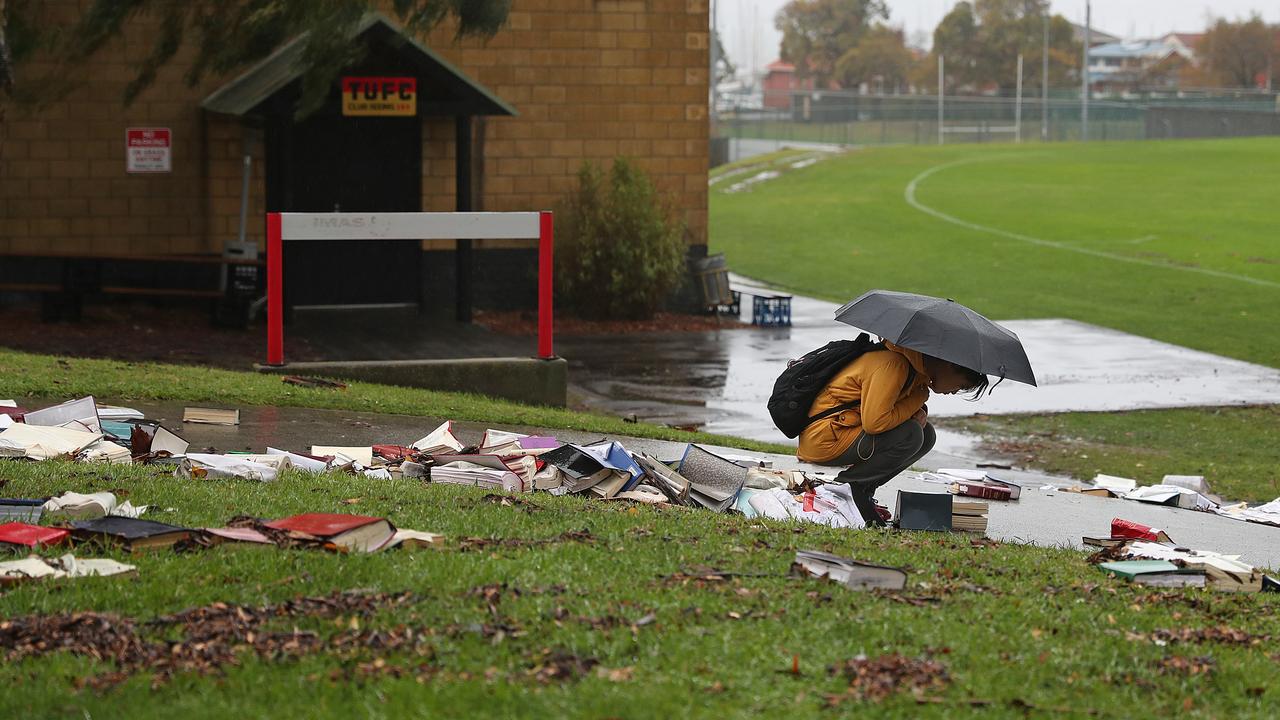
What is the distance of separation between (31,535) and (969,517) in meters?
4.75

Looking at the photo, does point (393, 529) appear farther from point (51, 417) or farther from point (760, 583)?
point (51, 417)

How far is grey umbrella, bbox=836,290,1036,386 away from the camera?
7.44 m

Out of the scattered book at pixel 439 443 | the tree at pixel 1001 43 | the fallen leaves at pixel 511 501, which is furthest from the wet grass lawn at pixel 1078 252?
the tree at pixel 1001 43

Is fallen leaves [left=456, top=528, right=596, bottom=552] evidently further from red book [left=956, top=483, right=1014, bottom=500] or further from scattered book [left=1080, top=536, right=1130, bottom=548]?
red book [left=956, top=483, right=1014, bottom=500]

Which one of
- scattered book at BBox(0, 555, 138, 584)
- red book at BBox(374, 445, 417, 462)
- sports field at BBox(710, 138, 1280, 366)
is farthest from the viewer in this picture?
sports field at BBox(710, 138, 1280, 366)

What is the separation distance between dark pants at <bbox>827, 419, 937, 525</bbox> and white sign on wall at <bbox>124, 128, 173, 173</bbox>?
13902 millimetres

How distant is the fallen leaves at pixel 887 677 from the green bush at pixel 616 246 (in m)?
15.8

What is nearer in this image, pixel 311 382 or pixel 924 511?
pixel 924 511

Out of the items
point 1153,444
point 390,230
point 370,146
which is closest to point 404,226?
point 390,230

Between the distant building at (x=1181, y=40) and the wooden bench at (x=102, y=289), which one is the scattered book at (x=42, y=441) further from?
the distant building at (x=1181, y=40)

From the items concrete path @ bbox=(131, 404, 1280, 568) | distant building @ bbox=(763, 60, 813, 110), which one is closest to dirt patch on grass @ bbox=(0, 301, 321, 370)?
concrete path @ bbox=(131, 404, 1280, 568)

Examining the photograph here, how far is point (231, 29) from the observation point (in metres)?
17.5

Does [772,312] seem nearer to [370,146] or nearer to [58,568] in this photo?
[370,146]

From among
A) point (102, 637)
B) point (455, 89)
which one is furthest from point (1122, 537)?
point (455, 89)
